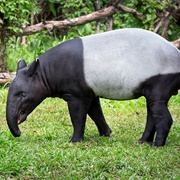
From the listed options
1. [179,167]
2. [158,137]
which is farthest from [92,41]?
[179,167]

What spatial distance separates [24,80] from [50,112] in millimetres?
2776

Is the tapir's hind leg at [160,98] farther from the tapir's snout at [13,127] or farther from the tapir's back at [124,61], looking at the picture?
the tapir's snout at [13,127]

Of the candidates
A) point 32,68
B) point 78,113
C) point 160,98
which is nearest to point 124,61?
point 160,98

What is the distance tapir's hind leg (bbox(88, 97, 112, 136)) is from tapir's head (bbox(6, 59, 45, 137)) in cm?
83

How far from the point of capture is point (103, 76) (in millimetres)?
6742

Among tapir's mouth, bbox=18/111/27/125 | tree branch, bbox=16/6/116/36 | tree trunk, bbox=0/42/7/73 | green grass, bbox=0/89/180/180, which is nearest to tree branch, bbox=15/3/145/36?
tree branch, bbox=16/6/116/36

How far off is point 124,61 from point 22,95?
1463mm

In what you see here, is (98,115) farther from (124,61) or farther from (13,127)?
(13,127)

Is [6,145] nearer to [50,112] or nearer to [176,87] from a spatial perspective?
[176,87]

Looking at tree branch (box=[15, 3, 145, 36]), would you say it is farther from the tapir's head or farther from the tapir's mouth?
the tapir's mouth

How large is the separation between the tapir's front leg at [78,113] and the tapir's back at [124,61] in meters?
0.25

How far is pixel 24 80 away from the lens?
6.87m

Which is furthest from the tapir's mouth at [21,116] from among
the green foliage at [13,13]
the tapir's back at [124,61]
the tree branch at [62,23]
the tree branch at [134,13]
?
the tree branch at [134,13]

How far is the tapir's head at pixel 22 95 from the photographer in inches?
265
